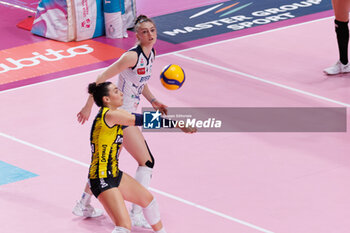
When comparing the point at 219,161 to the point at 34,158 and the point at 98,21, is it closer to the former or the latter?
the point at 34,158

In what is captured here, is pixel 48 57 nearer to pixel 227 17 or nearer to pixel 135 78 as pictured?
pixel 227 17

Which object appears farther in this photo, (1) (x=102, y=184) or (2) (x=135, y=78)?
(2) (x=135, y=78)

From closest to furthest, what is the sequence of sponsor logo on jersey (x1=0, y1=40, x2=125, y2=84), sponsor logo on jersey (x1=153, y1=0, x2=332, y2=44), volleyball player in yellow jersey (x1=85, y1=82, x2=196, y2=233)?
1. volleyball player in yellow jersey (x1=85, y1=82, x2=196, y2=233)
2. sponsor logo on jersey (x1=0, y1=40, x2=125, y2=84)
3. sponsor logo on jersey (x1=153, y1=0, x2=332, y2=44)

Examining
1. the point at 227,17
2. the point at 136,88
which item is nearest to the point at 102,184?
the point at 136,88

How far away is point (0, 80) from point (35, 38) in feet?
7.88

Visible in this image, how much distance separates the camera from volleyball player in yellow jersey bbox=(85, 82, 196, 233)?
7.16m

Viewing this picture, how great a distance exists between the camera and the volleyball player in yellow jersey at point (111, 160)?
7.16m

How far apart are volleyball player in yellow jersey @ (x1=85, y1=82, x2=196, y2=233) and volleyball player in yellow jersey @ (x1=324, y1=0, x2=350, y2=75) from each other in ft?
21.1

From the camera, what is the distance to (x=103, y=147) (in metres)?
7.29

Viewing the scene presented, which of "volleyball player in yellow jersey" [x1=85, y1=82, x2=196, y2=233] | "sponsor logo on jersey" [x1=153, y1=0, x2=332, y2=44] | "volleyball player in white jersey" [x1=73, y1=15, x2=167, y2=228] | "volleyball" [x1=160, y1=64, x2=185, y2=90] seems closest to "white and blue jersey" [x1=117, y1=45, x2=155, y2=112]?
"volleyball player in white jersey" [x1=73, y1=15, x2=167, y2=228]

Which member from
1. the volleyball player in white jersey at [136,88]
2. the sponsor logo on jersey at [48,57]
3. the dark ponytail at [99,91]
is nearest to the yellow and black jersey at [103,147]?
the dark ponytail at [99,91]

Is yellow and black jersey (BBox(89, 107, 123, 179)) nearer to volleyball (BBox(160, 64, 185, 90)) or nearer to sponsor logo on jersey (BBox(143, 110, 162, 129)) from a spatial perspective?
sponsor logo on jersey (BBox(143, 110, 162, 129))

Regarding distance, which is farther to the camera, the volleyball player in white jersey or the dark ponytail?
the volleyball player in white jersey

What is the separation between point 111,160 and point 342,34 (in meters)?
6.86
